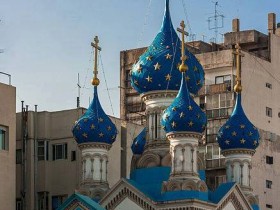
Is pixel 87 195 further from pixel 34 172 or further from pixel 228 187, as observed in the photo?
pixel 34 172

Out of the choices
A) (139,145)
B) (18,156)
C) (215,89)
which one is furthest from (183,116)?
(215,89)

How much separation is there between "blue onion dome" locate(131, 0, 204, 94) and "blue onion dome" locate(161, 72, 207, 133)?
244 cm

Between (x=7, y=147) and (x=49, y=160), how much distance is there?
211 inches

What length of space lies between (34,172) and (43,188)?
2.92ft

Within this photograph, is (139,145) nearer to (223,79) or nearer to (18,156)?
(18,156)

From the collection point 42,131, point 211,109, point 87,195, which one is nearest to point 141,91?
point 87,195

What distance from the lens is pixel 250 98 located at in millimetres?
73625

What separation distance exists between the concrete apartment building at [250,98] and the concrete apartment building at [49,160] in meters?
9.29

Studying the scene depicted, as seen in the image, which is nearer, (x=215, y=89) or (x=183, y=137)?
(x=183, y=137)

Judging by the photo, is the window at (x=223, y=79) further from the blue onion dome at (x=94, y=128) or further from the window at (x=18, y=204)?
the blue onion dome at (x=94, y=128)

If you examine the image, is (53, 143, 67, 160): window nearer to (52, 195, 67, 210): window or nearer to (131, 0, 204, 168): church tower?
(52, 195, 67, 210): window

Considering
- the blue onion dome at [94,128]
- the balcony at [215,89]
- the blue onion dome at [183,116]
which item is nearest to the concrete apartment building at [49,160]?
the blue onion dome at [94,128]

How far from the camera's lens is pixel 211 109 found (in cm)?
7344

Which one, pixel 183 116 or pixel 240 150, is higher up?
pixel 183 116
